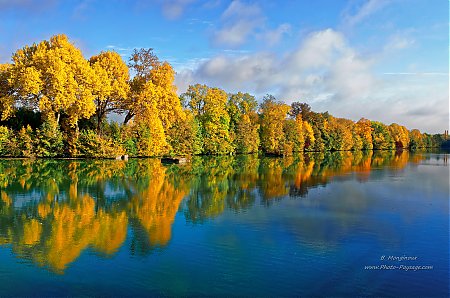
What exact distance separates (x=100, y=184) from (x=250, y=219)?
10.3 metres

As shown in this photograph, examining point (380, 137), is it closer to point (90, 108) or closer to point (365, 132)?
point (365, 132)

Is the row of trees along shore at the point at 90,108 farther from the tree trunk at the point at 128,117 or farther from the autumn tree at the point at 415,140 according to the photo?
the autumn tree at the point at 415,140

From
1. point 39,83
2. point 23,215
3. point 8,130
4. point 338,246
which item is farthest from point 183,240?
point 8,130

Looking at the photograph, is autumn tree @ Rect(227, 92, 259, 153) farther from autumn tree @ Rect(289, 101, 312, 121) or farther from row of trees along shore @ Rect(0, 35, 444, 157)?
autumn tree @ Rect(289, 101, 312, 121)

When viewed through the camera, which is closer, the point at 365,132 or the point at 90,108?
the point at 90,108

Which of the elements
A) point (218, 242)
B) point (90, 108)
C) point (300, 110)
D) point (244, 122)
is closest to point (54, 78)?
point (90, 108)

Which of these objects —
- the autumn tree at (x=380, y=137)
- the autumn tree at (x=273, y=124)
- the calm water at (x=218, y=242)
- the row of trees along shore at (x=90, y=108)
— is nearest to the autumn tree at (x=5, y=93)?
the row of trees along shore at (x=90, y=108)

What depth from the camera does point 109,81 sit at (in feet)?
122

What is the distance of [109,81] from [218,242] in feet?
101

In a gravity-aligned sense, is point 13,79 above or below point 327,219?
above

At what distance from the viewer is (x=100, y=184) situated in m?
19.7

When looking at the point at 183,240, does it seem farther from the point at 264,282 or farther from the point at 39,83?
the point at 39,83

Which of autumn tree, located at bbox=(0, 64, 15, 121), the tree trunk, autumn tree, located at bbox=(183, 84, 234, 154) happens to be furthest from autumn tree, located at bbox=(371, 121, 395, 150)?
autumn tree, located at bbox=(0, 64, 15, 121)

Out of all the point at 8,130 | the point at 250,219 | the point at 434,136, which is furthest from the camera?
the point at 434,136
